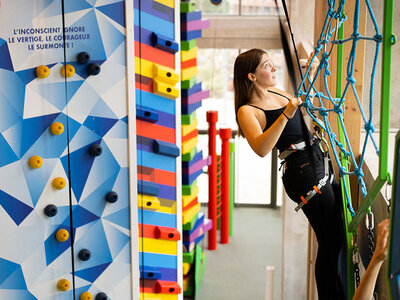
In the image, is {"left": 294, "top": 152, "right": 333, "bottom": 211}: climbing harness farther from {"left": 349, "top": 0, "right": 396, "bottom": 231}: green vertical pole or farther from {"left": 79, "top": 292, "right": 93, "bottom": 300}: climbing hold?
{"left": 79, "top": 292, "right": 93, "bottom": 300}: climbing hold

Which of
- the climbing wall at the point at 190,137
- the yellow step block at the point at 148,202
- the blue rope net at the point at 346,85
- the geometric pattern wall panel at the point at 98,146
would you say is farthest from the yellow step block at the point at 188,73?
the blue rope net at the point at 346,85

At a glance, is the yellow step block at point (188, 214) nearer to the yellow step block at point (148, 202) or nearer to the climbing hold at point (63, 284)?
the yellow step block at point (148, 202)

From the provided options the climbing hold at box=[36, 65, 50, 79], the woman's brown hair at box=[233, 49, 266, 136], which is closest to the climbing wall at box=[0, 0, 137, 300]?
the climbing hold at box=[36, 65, 50, 79]

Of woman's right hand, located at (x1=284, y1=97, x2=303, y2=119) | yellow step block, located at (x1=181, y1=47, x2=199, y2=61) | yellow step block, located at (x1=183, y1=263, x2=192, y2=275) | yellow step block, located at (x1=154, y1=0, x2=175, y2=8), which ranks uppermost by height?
yellow step block, located at (x1=154, y1=0, x2=175, y2=8)

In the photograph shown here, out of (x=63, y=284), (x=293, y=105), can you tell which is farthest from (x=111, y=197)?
(x=293, y=105)

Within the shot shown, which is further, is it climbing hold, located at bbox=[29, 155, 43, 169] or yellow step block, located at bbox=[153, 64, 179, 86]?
yellow step block, located at bbox=[153, 64, 179, 86]

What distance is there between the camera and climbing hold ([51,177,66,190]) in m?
3.15

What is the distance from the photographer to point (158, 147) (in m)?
3.52

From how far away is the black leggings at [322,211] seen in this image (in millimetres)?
2498

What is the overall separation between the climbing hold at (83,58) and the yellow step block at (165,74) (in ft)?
1.54

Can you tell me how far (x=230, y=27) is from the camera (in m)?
6.44

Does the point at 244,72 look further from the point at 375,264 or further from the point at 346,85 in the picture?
the point at 375,264

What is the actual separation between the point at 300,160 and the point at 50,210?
4.44ft

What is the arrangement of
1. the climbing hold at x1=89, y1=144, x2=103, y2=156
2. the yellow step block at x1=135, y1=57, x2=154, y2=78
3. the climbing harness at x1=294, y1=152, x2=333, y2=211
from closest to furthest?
the climbing harness at x1=294, y1=152, x2=333, y2=211, the climbing hold at x1=89, y1=144, x2=103, y2=156, the yellow step block at x1=135, y1=57, x2=154, y2=78
